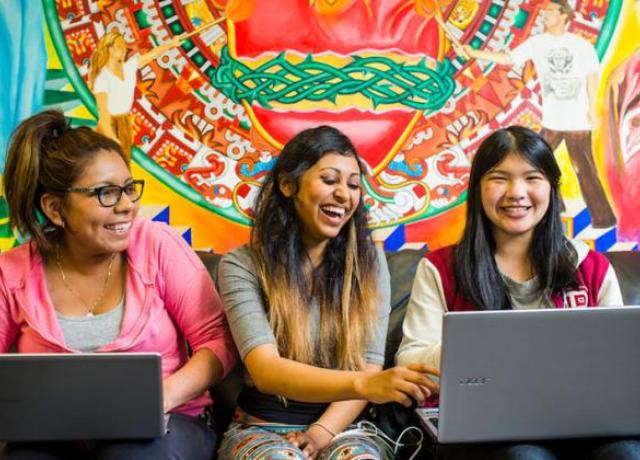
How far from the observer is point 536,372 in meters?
1.11

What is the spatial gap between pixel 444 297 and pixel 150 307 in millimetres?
659

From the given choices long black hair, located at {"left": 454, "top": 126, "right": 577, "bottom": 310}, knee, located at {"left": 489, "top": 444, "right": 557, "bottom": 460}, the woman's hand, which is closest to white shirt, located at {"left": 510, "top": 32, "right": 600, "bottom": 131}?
the woman's hand

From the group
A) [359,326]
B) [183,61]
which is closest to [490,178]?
[359,326]

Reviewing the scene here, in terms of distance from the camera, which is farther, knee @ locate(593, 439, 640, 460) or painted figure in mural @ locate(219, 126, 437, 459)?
painted figure in mural @ locate(219, 126, 437, 459)

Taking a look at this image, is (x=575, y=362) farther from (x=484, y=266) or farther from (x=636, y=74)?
(x=636, y=74)

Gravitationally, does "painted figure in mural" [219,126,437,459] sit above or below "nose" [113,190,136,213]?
below

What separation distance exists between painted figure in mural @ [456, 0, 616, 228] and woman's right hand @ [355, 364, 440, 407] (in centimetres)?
121

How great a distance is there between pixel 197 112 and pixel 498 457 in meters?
1.27

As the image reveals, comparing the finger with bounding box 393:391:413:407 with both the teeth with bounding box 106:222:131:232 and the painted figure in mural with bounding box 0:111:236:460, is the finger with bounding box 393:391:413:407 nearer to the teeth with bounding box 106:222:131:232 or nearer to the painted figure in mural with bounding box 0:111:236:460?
the painted figure in mural with bounding box 0:111:236:460

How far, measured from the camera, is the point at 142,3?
6.55ft

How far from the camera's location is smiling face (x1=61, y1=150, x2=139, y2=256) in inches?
58.6

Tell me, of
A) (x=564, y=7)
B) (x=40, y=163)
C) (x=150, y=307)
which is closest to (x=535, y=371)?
(x=150, y=307)

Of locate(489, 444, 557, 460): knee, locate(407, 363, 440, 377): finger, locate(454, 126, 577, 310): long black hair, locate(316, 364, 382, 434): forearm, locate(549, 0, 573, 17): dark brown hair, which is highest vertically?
locate(549, 0, 573, 17): dark brown hair

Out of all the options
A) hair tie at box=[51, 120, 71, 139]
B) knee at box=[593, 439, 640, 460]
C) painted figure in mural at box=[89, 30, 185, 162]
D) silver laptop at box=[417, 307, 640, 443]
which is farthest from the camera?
painted figure in mural at box=[89, 30, 185, 162]
